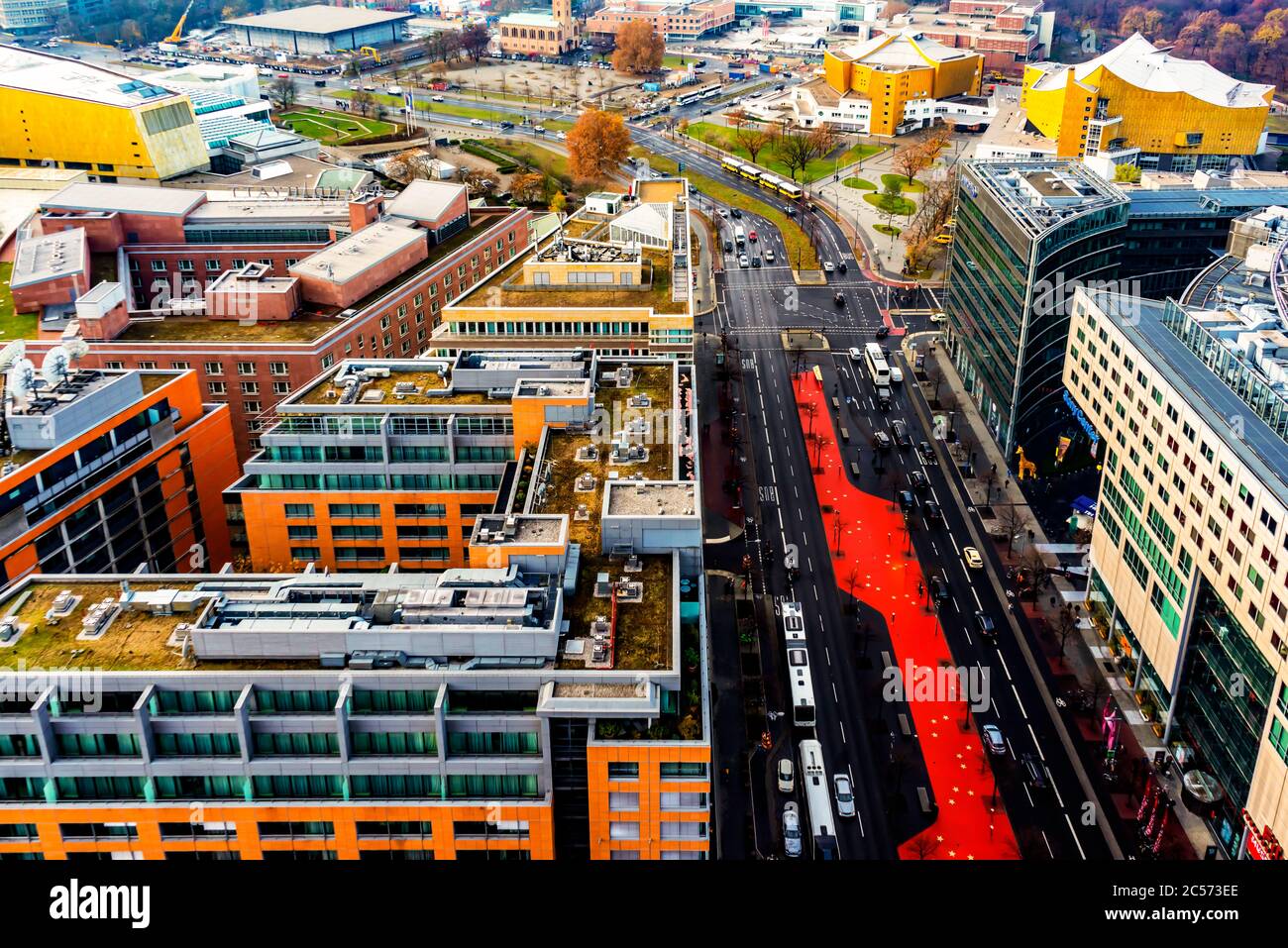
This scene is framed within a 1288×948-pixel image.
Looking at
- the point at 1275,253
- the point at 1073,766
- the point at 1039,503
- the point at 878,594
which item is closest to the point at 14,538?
the point at 878,594

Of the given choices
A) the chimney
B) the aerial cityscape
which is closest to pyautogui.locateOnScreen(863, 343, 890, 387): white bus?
the aerial cityscape

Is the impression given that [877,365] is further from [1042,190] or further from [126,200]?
[126,200]

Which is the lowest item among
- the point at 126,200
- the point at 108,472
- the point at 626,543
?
the point at 108,472

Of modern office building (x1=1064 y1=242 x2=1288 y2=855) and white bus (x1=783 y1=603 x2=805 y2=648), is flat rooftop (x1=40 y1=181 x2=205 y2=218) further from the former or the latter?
modern office building (x1=1064 y1=242 x2=1288 y2=855)

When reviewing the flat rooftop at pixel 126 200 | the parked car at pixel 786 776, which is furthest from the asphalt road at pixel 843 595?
the flat rooftop at pixel 126 200

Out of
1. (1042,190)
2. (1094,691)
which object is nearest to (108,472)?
(1094,691)
